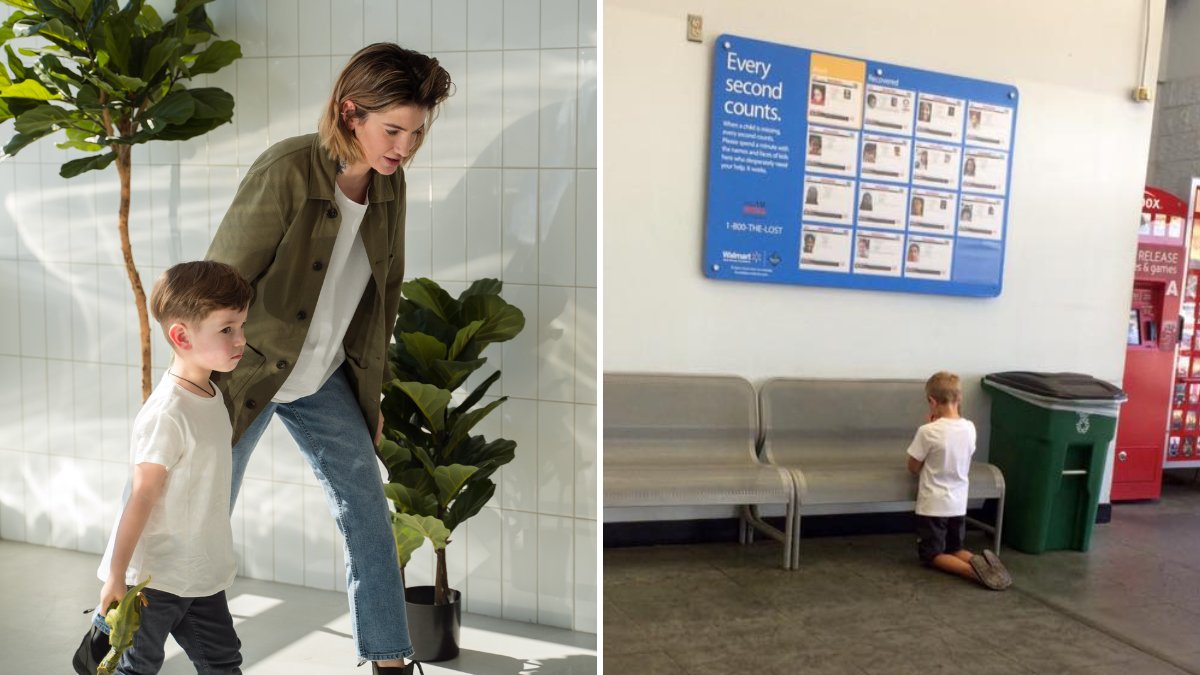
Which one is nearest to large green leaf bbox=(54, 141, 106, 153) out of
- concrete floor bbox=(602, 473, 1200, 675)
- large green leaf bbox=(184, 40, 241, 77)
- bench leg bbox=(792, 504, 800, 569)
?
large green leaf bbox=(184, 40, 241, 77)

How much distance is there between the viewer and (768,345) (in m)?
1.91

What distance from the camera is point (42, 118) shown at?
177cm

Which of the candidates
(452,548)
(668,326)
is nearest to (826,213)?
(668,326)

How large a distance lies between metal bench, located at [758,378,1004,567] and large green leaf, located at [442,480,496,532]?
0.72 meters

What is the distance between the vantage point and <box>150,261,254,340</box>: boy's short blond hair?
117 cm

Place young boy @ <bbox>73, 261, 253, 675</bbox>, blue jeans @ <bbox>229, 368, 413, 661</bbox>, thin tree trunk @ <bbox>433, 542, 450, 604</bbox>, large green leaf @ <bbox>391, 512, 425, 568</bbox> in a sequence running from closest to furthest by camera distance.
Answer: young boy @ <bbox>73, 261, 253, 675</bbox>, blue jeans @ <bbox>229, 368, 413, 661</bbox>, large green leaf @ <bbox>391, 512, 425, 568</bbox>, thin tree trunk @ <bbox>433, 542, 450, 604</bbox>

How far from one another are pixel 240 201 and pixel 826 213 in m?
1.06

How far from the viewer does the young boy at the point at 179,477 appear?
1.16 metres

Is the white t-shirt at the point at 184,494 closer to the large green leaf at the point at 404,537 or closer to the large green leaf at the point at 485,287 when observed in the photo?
the large green leaf at the point at 404,537

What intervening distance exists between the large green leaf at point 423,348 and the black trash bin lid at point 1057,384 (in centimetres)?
119

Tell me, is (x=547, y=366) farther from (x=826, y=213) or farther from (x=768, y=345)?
(x=826, y=213)

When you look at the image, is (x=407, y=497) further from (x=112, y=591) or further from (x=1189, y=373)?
(x=1189, y=373)

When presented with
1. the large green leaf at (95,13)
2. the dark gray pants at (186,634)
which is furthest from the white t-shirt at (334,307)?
the large green leaf at (95,13)

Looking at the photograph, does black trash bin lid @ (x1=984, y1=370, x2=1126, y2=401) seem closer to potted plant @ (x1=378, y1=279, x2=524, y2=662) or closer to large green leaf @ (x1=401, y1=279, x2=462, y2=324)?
potted plant @ (x1=378, y1=279, x2=524, y2=662)
